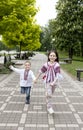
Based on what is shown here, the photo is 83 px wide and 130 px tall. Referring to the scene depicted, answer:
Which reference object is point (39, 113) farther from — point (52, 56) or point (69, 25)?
point (69, 25)

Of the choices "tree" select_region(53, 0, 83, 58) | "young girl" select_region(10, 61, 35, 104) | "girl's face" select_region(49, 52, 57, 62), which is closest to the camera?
"girl's face" select_region(49, 52, 57, 62)

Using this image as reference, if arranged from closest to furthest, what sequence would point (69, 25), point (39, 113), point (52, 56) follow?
point (52, 56), point (39, 113), point (69, 25)

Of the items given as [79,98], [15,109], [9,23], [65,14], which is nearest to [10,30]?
[9,23]

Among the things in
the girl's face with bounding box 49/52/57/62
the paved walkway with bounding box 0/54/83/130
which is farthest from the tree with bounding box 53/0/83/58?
the girl's face with bounding box 49/52/57/62

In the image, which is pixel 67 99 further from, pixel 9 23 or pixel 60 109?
pixel 9 23

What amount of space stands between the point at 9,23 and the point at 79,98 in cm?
1412

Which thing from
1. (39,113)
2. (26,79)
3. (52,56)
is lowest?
(39,113)

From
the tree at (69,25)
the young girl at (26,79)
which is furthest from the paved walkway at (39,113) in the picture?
the tree at (69,25)

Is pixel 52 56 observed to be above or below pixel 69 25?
below

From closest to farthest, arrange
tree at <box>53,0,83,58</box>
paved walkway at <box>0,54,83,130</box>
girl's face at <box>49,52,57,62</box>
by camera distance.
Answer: paved walkway at <box>0,54,83,130</box> < girl's face at <box>49,52,57,62</box> < tree at <box>53,0,83,58</box>

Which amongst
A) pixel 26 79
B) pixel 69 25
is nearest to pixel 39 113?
pixel 26 79

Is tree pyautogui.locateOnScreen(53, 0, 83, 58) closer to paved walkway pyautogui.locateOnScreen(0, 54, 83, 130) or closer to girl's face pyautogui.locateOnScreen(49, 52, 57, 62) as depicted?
paved walkway pyautogui.locateOnScreen(0, 54, 83, 130)

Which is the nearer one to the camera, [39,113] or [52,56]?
[52,56]

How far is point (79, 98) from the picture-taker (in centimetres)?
1212
